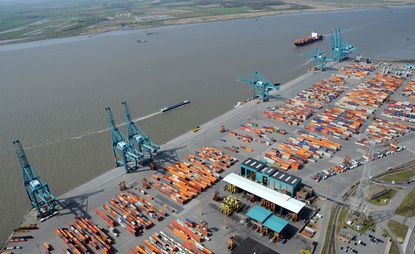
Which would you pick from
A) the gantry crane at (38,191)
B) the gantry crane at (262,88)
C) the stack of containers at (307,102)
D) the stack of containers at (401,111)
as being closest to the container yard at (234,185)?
the stack of containers at (401,111)

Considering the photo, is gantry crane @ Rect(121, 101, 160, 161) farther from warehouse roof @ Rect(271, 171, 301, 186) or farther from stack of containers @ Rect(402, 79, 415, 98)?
stack of containers @ Rect(402, 79, 415, 98)

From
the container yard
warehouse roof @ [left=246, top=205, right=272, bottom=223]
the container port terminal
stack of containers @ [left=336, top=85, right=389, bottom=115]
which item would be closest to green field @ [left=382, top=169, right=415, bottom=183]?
the container port terminal

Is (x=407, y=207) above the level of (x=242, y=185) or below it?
below

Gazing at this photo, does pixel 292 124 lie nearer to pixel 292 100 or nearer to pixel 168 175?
pixel 292 100

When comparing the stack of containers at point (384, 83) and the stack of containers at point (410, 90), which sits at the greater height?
→ the stack of containers at point (384, 83)

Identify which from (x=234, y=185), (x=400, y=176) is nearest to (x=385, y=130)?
(x=400, y=176)

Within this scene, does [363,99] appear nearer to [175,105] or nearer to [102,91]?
[175,105]

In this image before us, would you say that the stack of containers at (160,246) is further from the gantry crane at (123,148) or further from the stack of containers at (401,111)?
the stack of containers at (401,111)
